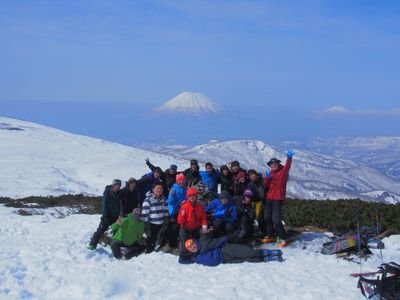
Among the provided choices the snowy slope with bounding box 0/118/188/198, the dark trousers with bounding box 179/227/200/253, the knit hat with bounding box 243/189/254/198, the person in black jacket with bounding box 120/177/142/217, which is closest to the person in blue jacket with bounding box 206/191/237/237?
the knit hat with bounding box 243/189/254/198

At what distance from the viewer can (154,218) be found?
44.7ft

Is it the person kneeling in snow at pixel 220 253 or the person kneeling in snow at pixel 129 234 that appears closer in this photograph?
the person kneeling in snow at pixel 220 253

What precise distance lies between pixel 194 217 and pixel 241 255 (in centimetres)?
182

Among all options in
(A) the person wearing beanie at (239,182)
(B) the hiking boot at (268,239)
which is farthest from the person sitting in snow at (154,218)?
(B) the hiking boot at (268,239)

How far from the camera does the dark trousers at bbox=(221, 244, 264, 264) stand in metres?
11.7

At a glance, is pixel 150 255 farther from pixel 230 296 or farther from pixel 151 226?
pixel 230 296

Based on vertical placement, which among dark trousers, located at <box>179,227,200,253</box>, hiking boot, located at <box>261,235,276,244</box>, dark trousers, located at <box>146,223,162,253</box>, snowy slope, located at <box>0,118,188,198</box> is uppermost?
dark trousers, located at <box>179,227,200,253</box>

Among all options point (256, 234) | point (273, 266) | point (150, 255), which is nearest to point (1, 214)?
point (150, 255)

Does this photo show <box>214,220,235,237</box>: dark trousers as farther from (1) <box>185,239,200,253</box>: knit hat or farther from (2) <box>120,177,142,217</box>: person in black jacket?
(2) <box>120,177,142,217</box>: person in black jacket

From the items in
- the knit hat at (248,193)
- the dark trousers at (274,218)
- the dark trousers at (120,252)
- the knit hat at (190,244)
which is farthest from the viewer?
the knit hat at (248,193)

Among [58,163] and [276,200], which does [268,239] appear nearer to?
[276,200]

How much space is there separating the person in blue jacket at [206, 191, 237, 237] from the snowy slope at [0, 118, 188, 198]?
77.8ft

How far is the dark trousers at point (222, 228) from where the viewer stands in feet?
43.3

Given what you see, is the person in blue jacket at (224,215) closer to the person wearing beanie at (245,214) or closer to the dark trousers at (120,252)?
the person wearing beanie at (245,214)
